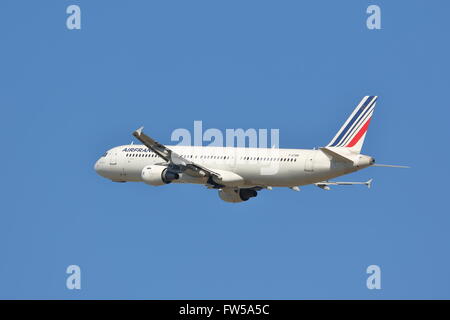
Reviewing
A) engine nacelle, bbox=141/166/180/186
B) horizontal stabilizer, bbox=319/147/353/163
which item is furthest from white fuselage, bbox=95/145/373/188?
engine nacelle, bbox=141/166/180/186

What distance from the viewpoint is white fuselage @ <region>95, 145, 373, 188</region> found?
9294 cm

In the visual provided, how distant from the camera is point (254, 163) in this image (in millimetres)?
95938

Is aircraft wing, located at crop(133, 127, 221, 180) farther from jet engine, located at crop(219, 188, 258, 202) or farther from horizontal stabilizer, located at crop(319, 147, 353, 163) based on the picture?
horizontal stabilizer, located at crop(319, 147, 353, 163)

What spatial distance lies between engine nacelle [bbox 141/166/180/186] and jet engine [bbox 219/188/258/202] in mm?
6215

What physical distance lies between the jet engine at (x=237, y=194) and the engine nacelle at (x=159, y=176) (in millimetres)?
6215

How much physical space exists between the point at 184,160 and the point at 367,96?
49.1 feet

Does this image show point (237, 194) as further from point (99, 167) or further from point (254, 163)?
point (99, 167)

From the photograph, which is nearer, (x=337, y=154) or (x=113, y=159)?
(x=337, y=154)

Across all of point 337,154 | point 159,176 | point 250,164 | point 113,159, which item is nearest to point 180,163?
point 159,176

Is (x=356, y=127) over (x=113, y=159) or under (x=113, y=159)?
over

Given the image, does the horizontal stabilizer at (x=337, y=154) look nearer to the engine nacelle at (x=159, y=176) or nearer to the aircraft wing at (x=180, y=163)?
the aircraft wing at (x=180, y=163)

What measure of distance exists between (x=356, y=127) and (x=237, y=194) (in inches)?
490

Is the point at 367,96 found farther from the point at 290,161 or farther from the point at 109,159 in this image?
the point at 109,159
